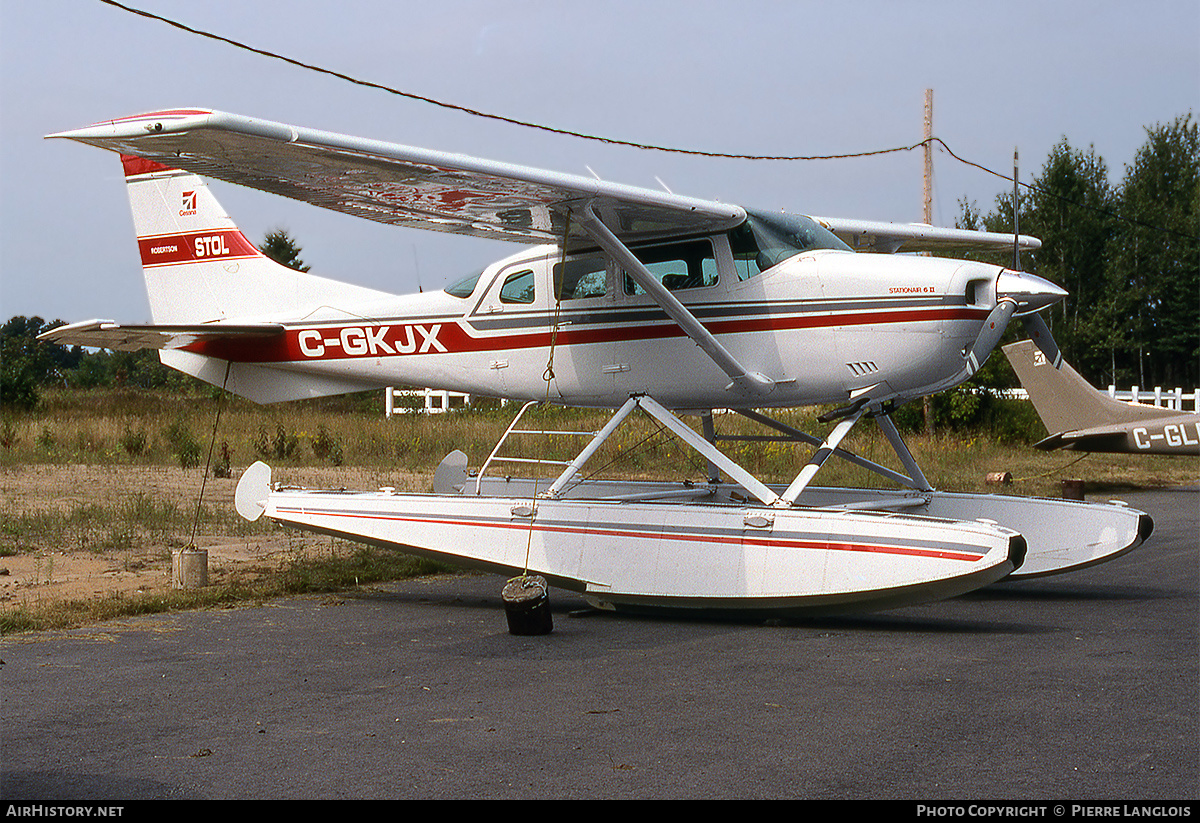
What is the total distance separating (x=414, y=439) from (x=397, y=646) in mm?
15238

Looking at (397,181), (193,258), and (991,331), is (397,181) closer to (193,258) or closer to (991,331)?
(991,331)

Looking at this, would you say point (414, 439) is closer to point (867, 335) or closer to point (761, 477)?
point (761, 477)

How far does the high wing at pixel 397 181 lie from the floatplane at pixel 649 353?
0.02 meters

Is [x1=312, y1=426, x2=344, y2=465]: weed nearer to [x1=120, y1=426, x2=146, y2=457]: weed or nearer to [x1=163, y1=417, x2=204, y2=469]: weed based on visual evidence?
[x1=163, y1=417, x2=204, y2=469]: weed

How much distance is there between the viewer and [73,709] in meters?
5.05

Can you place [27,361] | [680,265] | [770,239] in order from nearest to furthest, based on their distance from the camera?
[770,239] < [680,265] < [27,361]


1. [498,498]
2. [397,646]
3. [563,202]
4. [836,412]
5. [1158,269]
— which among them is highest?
[1158,269]

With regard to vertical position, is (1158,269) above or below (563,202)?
above

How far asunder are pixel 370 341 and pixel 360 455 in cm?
1082

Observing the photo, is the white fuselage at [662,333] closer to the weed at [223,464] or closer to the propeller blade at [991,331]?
the propeller blade at [991,331]

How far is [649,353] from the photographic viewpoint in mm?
9055

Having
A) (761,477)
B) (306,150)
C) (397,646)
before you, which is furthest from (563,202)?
(761,477)

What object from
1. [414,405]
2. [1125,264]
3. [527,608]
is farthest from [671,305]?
[1125,264]

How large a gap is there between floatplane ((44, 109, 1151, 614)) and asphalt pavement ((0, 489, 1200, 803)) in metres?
0.52
